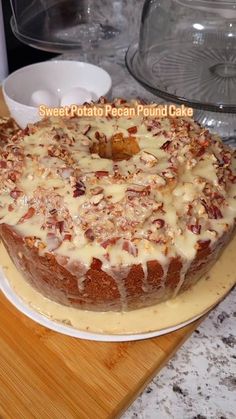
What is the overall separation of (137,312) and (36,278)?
0.18 metres

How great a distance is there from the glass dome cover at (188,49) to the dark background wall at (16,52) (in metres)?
0.42

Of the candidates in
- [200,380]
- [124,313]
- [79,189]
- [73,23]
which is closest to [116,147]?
[79,189]

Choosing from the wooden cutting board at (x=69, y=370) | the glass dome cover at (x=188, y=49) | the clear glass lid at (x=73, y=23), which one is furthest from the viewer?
the clear glass lid at (x=73, y=23)

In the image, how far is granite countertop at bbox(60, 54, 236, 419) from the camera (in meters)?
0.80

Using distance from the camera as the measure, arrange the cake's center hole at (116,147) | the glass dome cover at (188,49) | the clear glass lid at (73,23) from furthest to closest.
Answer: the clear glass lid at (73,23) → the glass dome cover at (188,49) → the cake's center hole at (116,147)

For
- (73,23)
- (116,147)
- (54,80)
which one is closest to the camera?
(116,147)

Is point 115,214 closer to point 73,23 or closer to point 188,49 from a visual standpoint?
point 188,49

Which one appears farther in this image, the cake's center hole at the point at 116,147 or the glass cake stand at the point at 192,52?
the glass cake stand at the point at 192,52

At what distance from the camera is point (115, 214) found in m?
0.80

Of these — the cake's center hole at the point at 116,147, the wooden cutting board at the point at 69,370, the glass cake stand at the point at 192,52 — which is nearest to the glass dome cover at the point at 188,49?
the glass cake stand at the point at 192,52

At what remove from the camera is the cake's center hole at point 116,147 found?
3.09 feet

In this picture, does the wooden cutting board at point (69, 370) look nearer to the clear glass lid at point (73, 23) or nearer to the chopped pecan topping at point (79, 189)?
the chopped pecan topping at point (79, 189)

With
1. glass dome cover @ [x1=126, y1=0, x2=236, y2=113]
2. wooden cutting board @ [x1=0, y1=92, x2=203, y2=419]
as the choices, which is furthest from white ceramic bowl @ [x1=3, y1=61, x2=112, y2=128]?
wooden cutting board @ [x1=0, y1=92, x2=203, y2=419]

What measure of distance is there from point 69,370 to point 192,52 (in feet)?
3.18
